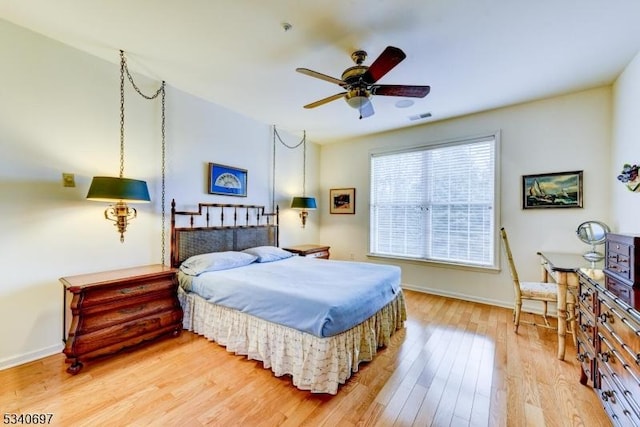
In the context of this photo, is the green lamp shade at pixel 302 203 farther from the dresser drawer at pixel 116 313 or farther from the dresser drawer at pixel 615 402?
the dresser drawer at pixel 615 402

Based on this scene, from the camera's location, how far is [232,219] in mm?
3984

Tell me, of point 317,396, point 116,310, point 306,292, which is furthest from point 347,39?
point 116,310

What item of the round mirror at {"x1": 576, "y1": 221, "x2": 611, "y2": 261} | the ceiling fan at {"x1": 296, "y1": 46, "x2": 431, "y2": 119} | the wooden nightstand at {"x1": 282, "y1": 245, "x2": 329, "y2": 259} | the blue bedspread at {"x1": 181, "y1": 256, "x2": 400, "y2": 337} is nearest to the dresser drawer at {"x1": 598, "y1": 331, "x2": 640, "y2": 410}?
the blue bedspread at {"x1": 181, "y1": 256, "x2": 400, "y2": 337}

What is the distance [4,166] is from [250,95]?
239 cm

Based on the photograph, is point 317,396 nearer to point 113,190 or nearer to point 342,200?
point 113,190

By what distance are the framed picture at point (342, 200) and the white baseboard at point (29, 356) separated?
428 centimetres

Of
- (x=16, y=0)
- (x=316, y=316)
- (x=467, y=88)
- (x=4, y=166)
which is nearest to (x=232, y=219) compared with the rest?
(x=4, y=166)

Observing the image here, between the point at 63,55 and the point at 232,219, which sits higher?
the point at 63,55

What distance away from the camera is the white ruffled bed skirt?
6.26ft

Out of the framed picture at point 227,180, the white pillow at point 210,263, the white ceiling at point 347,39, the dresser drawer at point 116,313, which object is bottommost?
the dresser drawer at point 116,313

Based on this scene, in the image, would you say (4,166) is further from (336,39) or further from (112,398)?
(336,39)

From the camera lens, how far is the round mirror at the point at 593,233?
2996 millimetres

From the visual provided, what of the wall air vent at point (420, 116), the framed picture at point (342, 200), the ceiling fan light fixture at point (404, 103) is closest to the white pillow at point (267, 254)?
the framed picture at point (342, 200)

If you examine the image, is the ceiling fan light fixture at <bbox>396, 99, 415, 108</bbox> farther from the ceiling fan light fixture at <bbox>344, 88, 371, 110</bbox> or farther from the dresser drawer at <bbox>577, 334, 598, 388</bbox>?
the dresser drawer at <bbox>577, 334, 598, 388</bbox>
